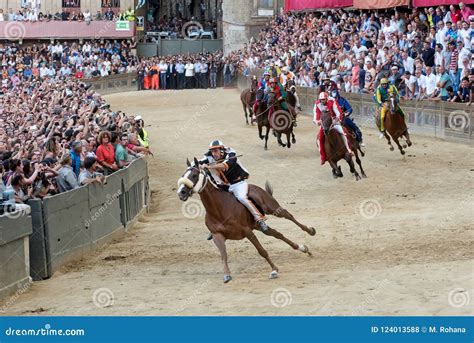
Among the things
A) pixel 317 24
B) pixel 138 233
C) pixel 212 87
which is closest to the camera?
pixel 138 233

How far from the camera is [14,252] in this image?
12781 mm

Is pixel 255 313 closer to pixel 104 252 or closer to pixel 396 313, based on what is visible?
pixel 396 313

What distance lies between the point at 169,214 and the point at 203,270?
18.5 ft

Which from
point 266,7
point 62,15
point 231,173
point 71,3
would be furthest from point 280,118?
point 71,3

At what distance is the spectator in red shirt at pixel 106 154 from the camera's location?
17.1 metres

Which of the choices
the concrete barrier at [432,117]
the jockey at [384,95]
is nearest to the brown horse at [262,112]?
the concrete barrier at [432,117]

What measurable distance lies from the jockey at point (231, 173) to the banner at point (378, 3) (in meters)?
21.7

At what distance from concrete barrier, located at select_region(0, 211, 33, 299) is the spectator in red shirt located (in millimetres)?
3955

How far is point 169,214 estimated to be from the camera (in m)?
19.7

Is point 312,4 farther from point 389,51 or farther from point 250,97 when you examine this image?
point 389,51

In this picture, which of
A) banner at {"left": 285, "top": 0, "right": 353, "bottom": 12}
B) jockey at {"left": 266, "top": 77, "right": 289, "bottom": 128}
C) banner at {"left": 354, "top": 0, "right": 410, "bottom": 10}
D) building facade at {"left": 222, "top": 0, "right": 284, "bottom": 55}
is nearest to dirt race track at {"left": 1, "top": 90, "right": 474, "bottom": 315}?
jockey at {"left": 266, "top": 77, "right": 289, "bottom": 128}

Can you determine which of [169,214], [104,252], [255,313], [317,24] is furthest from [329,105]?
[317,24]

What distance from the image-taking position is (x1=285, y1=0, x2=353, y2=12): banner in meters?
41.1

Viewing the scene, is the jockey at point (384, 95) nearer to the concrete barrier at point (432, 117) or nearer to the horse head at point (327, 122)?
the concrete barrier at point (432, 117)
